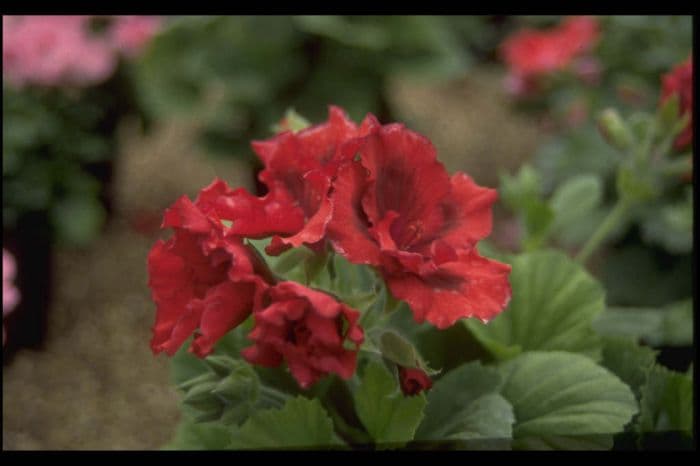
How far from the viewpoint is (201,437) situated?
87 cm

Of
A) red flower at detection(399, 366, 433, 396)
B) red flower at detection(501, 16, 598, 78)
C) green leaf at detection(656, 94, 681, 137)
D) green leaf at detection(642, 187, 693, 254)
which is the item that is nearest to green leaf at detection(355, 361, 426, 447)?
red flower at detection(399, 366, 433, 396)

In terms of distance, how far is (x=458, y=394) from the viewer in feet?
2.64

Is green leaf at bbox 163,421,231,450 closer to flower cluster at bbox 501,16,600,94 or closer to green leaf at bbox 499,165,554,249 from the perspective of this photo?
green leaf at bbox 499,165,554,249

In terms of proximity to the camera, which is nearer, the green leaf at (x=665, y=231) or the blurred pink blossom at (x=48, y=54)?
the green leaf at (x=665, y=231)

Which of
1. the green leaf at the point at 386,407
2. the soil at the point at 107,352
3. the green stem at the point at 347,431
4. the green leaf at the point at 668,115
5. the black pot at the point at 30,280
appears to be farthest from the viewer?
the black pot at the point at 30,280

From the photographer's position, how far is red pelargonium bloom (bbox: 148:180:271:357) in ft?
2.14

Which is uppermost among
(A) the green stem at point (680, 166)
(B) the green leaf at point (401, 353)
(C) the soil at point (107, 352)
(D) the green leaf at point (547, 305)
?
(A) the green stem at point (680, 166)

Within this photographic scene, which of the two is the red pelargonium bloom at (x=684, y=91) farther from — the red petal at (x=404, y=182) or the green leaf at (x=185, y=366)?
the green leaf at (x=185, y=366)

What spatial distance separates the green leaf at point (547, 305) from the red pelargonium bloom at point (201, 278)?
1.06ft

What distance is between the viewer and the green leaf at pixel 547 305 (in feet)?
3.00

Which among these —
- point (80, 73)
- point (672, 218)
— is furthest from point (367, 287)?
point (80, 73)

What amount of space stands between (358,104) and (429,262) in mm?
1604

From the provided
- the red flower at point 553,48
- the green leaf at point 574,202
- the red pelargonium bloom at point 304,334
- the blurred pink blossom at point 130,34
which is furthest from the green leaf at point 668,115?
the blurred pink blossom at point 130,34
